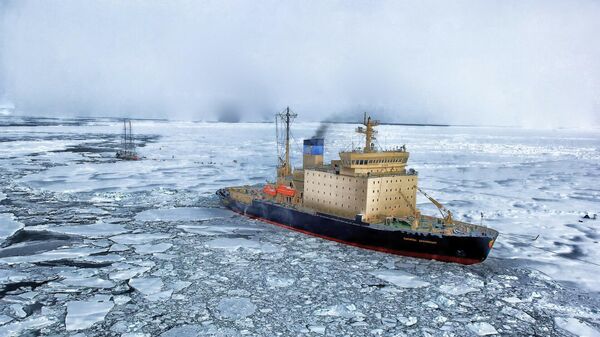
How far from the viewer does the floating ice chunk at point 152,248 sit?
1395 cm

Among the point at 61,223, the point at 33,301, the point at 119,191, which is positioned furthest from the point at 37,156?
the point at 33,301

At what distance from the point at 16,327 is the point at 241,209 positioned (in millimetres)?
12298

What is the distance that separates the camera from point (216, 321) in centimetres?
917

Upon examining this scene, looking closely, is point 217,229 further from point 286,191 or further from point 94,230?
point 94,230

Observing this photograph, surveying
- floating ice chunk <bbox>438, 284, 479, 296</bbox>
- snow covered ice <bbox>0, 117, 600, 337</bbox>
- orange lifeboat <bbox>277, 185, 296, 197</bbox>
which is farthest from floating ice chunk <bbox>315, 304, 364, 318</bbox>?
orange lifeboat <bbox>277, 185, 296, 197</bbox>

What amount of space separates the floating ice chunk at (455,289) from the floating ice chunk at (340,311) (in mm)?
3010

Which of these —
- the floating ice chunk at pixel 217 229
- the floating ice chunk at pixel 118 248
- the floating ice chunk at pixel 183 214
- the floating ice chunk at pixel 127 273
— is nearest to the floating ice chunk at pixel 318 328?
the floating ice chunk at pixel 127 273

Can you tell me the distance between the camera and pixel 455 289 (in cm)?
1152

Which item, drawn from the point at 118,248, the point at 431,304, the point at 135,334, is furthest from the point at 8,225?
the point at 431,304

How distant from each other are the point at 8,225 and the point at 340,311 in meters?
14.4

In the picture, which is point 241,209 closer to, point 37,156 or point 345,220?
point 345,220

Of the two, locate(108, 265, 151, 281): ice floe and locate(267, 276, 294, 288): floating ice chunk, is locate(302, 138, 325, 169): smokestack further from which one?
locate(108, 265, 151, 281): ice floe

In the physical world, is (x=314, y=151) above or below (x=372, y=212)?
above

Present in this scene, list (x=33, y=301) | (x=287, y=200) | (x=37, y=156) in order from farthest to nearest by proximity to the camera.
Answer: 1. (x=37, y=156)
2. (x=287, y=200)
3. (x=33, y=301)
